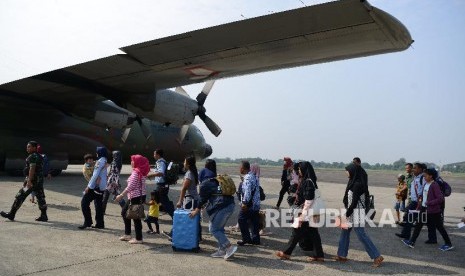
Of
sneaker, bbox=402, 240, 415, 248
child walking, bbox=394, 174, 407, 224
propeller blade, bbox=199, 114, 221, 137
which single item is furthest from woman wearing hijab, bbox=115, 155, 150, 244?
propeller blade, bbox=199, 114, 221, 137

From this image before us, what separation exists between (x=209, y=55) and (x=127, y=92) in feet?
17.8

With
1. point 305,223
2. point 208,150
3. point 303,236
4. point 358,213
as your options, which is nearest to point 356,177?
point 358,213

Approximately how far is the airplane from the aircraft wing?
0.02 m

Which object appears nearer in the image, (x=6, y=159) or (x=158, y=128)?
(x=6, y=159)

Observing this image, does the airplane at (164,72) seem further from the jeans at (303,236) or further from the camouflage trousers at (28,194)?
the jeans at (303,236)

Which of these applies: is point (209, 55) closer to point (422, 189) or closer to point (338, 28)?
point (338, 28)

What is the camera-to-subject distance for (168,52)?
34.3 feet

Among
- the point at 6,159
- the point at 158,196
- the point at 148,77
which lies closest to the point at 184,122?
the point at 148,77

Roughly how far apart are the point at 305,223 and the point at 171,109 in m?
10.0

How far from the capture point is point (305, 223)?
731 cm

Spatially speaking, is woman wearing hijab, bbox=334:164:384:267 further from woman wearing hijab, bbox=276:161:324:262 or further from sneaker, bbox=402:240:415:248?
sneaker, bbox=402:240:415:248

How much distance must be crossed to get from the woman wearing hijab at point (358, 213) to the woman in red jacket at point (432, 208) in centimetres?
237

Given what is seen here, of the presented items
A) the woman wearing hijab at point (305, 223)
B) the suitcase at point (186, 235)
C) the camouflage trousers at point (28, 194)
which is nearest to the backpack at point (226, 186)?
the suitcase at point (186, 235)

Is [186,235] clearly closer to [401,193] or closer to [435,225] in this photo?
[435,225]
